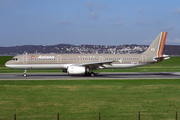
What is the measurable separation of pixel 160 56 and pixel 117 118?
→ 27.7 m

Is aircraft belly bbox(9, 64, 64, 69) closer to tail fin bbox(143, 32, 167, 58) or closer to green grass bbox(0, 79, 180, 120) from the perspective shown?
green grass bbox(0, 79, 180, 120)

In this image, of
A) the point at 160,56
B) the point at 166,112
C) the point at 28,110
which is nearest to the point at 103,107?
the point at 166,112

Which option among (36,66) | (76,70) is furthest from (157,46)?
(36,66)

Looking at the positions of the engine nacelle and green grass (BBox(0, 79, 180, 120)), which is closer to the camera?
green grass (BBox(0, 79, 180, 120))

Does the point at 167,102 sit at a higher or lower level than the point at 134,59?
lower

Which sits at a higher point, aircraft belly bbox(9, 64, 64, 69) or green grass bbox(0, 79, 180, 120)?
aircraft belly bbox(9, 64, 64, 69)

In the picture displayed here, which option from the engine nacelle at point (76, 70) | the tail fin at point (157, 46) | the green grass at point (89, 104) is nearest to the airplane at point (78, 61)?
the engine nacelle at point (76, 70)

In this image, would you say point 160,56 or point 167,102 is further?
point 160,56

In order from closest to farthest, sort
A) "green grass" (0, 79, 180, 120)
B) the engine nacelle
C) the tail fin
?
"green grass" (0, 79, 180, 120) < the engine nacelle < the tail fin

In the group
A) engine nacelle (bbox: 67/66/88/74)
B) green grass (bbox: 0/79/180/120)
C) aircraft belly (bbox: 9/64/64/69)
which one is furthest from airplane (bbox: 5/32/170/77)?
green grass (bbox: 0/79/180/120)

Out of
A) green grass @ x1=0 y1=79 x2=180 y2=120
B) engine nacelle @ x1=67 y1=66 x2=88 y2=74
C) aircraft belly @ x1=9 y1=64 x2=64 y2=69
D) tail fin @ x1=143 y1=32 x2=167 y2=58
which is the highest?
tail fin @ x1=143 y1=32 x2=167 y2=58

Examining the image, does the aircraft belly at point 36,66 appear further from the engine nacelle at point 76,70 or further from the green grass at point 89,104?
the green grass at point 89,104

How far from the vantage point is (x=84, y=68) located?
3450 centimetres
